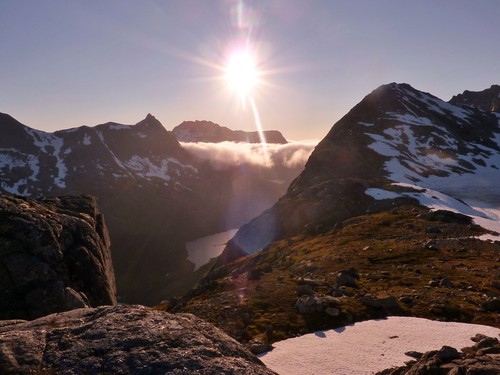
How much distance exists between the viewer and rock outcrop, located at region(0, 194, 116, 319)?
83.0 feet

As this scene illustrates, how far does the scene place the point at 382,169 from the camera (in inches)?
4968

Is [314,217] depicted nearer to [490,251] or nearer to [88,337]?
[490,251]

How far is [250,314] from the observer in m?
32.0

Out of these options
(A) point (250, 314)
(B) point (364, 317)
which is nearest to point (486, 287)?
(B) point (364, 317)

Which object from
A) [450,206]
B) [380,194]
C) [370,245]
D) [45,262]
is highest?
[380,194]

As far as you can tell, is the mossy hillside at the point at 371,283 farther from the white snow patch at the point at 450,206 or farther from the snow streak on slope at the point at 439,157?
the snow streak on slope at the point at 439,157

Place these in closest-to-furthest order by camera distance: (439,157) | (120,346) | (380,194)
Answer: (120,346) → (380,194) → (439,157)

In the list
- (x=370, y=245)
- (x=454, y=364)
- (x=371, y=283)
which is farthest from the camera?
(x=370, y=245)

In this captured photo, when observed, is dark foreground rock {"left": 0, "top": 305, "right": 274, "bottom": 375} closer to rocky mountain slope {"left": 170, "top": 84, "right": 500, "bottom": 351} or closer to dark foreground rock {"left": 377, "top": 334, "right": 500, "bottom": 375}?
dark foreground rock {"left": 377, "top": 334, "right": 500, "bottom": 375}

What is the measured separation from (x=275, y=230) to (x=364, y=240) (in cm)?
4249

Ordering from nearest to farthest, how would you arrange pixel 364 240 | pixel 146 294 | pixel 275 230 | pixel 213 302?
pixel 213 302, pixel 364 240, pixel 275 230, pixel 146 294

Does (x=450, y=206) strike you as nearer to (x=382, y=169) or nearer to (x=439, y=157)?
(x=382, y=169)

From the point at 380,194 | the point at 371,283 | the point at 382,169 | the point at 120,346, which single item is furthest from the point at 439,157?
the point at 120,346

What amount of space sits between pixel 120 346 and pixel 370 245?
53269 millimetres
